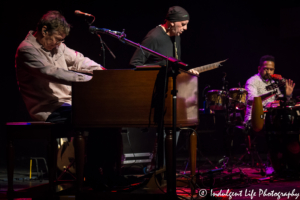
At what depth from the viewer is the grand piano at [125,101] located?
251cm

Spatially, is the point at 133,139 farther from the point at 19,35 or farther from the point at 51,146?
A: the point at 19,35

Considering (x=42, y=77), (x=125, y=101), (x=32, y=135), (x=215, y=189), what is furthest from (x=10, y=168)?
(x=215, y=189)

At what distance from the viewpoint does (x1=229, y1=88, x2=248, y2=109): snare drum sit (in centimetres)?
572

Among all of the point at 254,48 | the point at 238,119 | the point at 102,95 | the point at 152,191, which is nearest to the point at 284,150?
the point at 238,119

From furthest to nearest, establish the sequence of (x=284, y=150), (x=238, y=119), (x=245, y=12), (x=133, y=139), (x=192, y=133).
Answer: (x=245, y=12), (x=238, y=119), (x=133, y=139), (x=284, y=150), (x=192, y=133)

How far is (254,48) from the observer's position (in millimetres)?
7691

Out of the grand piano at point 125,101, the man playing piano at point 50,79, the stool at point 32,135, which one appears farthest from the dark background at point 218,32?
the grand piano at point 125,101

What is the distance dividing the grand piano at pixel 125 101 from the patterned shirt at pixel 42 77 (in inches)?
7.2

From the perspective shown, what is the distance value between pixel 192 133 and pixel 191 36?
17.1ft

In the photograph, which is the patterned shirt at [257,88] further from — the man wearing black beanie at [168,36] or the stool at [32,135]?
the stool at [32,135]

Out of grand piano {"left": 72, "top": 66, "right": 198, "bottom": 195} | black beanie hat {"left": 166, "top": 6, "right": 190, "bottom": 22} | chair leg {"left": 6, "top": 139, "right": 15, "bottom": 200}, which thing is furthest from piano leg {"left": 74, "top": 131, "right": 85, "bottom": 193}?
black beanie hat {"left": 166, "top": 6, "right": 190, "bottom": 22}

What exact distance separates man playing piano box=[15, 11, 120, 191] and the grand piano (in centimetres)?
19

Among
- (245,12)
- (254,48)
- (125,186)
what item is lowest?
(125,186)

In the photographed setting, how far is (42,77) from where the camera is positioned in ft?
9.22
